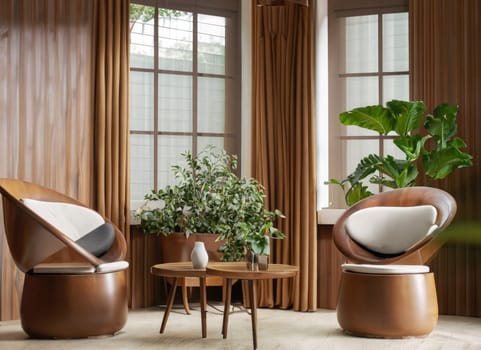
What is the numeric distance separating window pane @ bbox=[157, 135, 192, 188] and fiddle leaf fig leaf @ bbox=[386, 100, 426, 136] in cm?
173

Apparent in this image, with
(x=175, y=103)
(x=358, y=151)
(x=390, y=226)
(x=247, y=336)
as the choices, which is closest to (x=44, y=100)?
(x=175, y=103)

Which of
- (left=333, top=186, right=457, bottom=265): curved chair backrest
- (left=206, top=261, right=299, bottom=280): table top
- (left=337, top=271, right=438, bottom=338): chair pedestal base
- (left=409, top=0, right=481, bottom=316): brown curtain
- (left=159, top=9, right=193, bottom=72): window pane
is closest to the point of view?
Result: (left=206, top=261, right=299, bottom=280): table top

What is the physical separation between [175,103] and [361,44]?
156 cm

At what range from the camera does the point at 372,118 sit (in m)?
5.24

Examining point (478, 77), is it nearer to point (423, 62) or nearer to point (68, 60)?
point (423, 62)

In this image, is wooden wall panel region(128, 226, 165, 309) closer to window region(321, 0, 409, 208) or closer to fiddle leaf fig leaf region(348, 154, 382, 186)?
window region(321, 0, 409, 208)

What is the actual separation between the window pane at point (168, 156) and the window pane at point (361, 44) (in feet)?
4.91

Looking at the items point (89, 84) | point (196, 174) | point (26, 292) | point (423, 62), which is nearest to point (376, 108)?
point (423, 62)

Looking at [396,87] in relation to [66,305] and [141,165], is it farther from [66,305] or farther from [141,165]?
[66,305]

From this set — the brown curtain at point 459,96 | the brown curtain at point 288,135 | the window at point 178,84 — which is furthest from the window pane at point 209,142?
the brown curtain at point 459,96

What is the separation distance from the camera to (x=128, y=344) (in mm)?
4098

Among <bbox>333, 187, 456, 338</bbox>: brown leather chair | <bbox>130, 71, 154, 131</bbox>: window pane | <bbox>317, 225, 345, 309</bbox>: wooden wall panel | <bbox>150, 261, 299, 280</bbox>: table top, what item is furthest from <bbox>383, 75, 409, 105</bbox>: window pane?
<bbox>150, 261, 299, 280</bbox>: table top

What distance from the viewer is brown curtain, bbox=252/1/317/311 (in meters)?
5.64

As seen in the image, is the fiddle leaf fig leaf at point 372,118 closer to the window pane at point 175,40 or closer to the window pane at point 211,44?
the window pane at point 211,44
